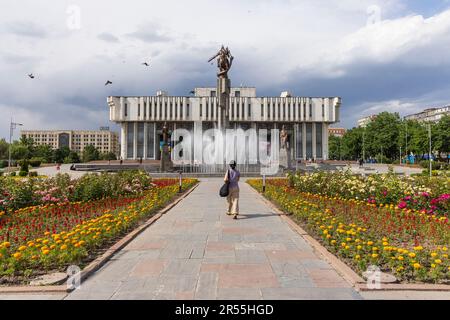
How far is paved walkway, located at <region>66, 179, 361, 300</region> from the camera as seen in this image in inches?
173

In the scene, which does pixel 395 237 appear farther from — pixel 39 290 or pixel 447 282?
pixel 39 290

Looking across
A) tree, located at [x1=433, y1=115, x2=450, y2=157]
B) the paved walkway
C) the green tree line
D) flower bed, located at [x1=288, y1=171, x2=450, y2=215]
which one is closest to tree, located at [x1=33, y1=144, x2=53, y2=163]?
the green tree line

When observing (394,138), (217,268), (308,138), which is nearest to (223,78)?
Answer: (217,268)

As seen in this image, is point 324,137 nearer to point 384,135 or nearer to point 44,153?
point 384,135

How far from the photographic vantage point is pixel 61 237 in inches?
263

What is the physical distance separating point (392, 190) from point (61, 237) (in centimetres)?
1079

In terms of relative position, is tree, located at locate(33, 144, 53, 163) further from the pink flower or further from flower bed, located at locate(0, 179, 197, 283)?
the pink flower

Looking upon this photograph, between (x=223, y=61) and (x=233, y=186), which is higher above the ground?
(x=223, y=61)

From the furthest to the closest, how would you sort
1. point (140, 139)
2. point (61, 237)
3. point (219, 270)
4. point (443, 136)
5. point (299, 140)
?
point (299, 140), point (140, 139), point (443, 136), point (61, 237), point (219, 270)

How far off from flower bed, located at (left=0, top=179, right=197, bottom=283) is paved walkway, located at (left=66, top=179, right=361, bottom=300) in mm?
583

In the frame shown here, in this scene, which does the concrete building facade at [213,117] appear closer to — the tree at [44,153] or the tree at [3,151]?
the tree at [44,153]
